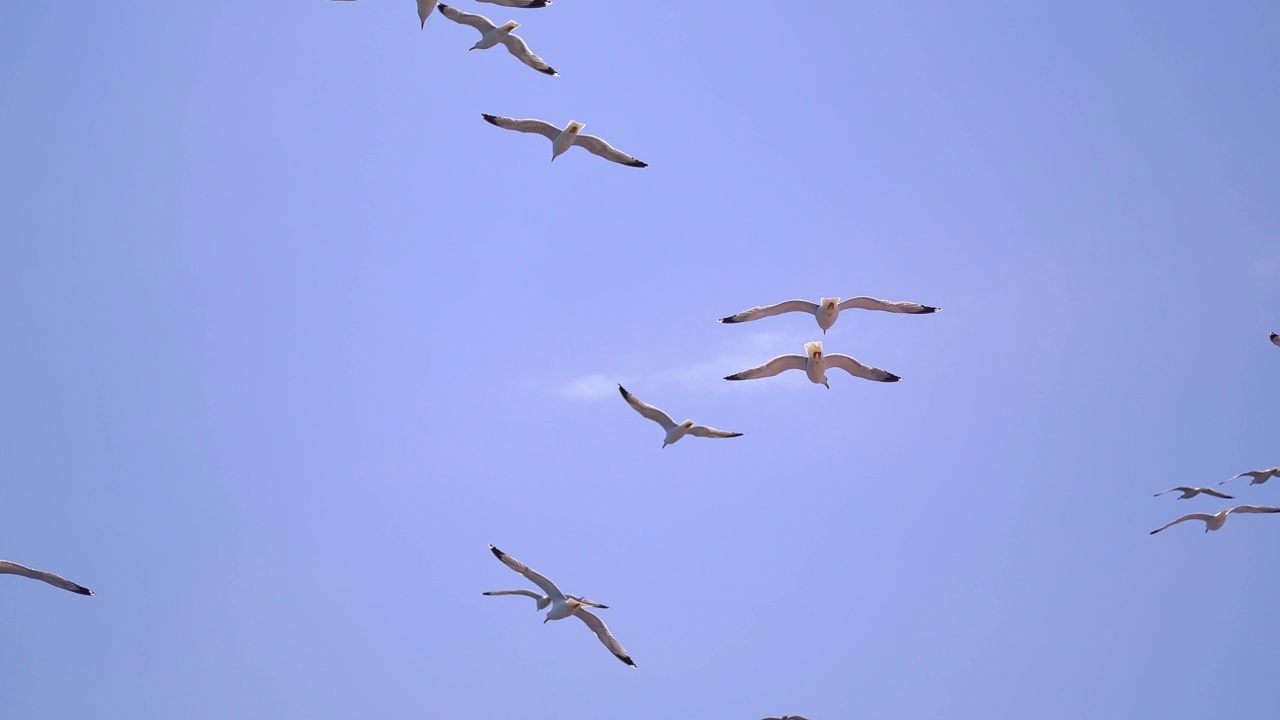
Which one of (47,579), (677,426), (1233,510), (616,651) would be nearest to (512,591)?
(616,651)

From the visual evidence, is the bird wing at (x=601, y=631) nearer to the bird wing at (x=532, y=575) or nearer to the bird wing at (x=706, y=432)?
the bird wing at (x=532, y=575)

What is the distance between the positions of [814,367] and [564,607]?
705 cm

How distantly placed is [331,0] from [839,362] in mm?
11548

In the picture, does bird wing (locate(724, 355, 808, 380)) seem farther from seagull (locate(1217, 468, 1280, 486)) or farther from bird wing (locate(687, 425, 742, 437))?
seagull (locate(1217, 468, 1280, 486))

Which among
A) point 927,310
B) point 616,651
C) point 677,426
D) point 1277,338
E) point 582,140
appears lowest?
point 616,651

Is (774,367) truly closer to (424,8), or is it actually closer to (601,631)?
(601,631)

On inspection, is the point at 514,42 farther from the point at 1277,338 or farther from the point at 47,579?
the point at 1277,338

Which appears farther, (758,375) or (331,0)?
(758,375)

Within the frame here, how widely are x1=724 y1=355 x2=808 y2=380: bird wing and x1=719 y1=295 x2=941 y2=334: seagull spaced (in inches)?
33.6

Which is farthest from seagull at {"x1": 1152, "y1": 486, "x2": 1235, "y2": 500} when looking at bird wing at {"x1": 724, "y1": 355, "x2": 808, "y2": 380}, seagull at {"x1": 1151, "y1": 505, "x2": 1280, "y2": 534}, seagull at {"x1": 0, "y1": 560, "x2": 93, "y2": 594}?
seagull at {"x1": 0, "y1": 560, "x2": 93, "y2": 594}

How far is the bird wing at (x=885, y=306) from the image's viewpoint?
2219 centimetres

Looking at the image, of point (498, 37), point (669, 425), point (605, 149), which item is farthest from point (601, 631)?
point (498, 37)

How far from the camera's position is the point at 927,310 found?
2212 centimetres

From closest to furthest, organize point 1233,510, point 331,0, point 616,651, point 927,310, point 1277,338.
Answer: point 331,0 → point 927,310 → point 616,651 → point 1277,338 → point 1233,510
